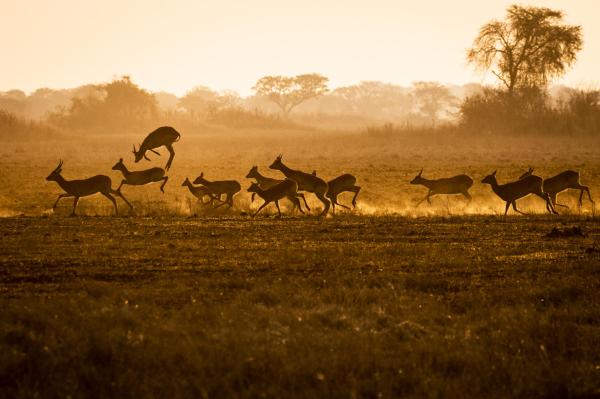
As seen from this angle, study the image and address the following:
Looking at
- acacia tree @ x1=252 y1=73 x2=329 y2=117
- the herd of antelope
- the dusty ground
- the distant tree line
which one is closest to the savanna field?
the dusty ground

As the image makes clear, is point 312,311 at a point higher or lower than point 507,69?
lower

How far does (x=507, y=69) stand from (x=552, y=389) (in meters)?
52.0

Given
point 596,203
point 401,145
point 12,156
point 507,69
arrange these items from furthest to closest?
1. point 507,69
2. point 401,145
3. point 12,156
4. point 596,203

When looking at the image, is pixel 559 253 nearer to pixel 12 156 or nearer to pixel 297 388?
pixel 297 388

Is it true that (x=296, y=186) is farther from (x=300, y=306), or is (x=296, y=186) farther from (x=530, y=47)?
(x=530, y=47)

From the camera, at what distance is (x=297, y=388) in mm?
6750

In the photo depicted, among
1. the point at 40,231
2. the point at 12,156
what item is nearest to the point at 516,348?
the point at 40,231

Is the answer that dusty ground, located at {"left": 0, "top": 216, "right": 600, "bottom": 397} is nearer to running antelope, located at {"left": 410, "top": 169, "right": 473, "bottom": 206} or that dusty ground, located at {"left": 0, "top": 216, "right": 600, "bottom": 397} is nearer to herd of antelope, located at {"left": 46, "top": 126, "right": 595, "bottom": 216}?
herd of antelope, located at {"left": 46, "top": 126, "right": 595, "bottom": 216}

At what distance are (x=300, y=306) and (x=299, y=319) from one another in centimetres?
65

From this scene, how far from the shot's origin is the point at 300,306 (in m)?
8.98

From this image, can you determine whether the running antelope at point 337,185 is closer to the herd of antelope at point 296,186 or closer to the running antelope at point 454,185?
the herd of antelope at point 296,186

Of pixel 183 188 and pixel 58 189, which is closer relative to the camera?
pixel 58 189

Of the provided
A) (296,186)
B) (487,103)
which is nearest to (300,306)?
(296,186)

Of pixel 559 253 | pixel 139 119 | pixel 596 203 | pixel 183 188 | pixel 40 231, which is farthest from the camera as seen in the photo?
pixel 139 119
